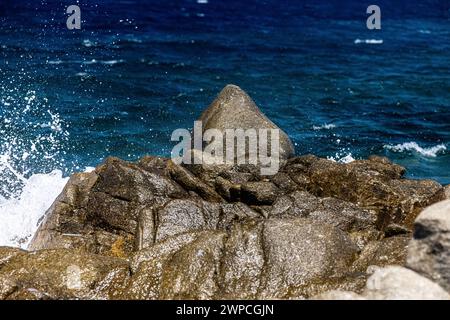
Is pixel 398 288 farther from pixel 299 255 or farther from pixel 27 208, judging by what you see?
pixel 27 208

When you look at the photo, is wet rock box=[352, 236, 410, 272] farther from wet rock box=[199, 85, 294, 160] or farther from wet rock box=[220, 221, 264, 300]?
wet rock box=[199, 85, 294, 160]

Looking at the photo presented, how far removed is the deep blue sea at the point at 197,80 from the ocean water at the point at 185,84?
0.11 meters

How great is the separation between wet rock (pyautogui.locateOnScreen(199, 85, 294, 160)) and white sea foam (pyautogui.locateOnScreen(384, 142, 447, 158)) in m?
10.2

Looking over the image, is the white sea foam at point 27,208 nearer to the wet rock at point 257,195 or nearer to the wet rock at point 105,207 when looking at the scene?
the wet rock at point 105,207

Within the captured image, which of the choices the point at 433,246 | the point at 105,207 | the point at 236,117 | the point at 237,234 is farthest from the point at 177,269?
the point at 236,117

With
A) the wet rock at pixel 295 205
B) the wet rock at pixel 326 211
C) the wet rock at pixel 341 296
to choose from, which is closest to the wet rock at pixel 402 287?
the wet rock at pixel 341 296

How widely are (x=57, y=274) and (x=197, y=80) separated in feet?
89.9

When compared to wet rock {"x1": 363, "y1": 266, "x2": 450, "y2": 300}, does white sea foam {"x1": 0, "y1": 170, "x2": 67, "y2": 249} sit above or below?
below

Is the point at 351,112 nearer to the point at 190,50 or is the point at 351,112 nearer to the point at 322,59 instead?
the point at 322,59

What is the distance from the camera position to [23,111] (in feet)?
112

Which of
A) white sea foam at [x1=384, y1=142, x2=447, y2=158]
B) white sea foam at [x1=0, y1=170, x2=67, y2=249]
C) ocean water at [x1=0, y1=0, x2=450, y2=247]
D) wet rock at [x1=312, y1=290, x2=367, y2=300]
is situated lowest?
white sea foam at [x1=384, y1=142, x2=447, y2=158]

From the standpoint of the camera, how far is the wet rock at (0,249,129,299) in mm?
14055

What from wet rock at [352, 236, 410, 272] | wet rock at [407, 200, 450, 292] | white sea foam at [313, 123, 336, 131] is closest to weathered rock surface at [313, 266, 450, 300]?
wet rock at [407, 200, 450, 292]

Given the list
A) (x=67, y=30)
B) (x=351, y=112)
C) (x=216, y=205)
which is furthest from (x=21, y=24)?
(x=216, y=205)
